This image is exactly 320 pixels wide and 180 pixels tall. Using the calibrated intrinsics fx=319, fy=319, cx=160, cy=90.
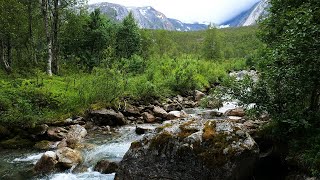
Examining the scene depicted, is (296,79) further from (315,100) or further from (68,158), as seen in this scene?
(68,158)

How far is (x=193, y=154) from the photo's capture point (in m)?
10.3

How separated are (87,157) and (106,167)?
99.1 inches

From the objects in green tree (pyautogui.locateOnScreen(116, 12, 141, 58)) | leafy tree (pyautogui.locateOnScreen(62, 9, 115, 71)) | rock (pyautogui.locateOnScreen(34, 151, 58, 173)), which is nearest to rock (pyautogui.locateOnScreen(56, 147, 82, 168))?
rock (pyautogui.locateOnScreen(34, 151, 58, 173))

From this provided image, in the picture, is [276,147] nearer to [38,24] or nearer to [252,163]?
[252,163]

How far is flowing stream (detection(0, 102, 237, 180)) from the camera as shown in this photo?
1364 cm

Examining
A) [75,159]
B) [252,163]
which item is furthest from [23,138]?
[252,163]

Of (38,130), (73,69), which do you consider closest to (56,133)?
(38,130)

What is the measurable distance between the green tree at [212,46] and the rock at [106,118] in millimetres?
71019

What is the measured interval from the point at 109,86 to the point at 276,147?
15.3m

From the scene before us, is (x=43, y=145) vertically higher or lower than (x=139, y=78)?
lower

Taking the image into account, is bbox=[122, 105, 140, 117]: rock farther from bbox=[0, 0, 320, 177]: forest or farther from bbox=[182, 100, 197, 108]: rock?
bbox=[182, 100, 197, 108]: rock

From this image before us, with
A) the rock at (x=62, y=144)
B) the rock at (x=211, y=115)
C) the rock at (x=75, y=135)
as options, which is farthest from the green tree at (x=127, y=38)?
the rock at (x=62, y=144)

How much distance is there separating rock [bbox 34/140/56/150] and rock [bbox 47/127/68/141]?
55cm

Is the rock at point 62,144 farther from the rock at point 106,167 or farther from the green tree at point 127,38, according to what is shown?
the green tree at point 127,38
